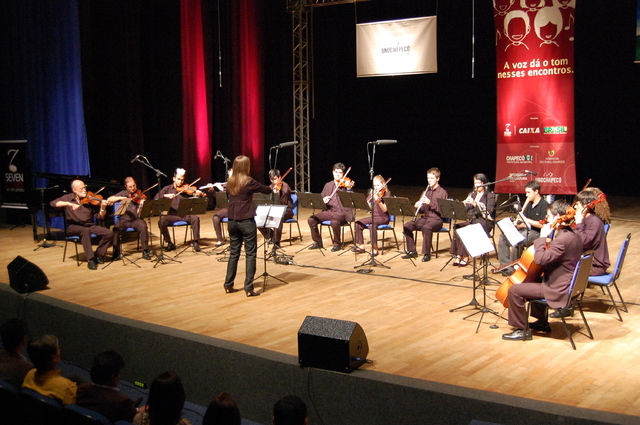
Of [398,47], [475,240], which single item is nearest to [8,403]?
[475,240]

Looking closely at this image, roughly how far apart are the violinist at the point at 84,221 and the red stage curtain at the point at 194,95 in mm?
4373

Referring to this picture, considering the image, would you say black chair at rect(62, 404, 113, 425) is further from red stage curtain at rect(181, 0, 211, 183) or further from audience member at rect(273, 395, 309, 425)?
red stage curtain at rect(181, 0, 211, 183)

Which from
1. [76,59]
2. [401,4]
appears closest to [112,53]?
[76,59]

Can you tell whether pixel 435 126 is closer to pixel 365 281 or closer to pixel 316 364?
pixel 365 281

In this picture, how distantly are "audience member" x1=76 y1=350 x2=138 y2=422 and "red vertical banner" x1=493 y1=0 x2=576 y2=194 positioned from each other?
7.50 m

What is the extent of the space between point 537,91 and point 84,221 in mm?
6785

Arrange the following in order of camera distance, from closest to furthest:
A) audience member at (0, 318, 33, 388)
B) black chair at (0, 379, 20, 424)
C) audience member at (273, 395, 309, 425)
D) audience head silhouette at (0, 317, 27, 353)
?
audience member at (273, 395, 309, 425) < black chair at (0, 379, 20, 424) < audience member at (0, 318, 33, 388) < audience head silhouette at (0, 317, 27, 353)

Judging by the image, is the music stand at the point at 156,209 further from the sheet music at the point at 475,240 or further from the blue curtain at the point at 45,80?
the sheet music at the point at 475,240

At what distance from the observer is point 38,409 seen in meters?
3.14

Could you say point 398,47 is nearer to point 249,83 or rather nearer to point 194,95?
point 249,83

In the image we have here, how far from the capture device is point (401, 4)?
14414 millimetres

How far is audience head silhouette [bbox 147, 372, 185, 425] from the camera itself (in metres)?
3.01

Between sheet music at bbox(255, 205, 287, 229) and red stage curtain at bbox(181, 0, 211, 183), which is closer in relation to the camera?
sheet music at bbox(255, 205, 287, 229)

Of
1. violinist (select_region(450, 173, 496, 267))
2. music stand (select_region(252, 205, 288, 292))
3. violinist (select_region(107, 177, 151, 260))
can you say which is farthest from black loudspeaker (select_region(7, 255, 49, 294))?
violinist (select_region(450, 173, 496, 267))
